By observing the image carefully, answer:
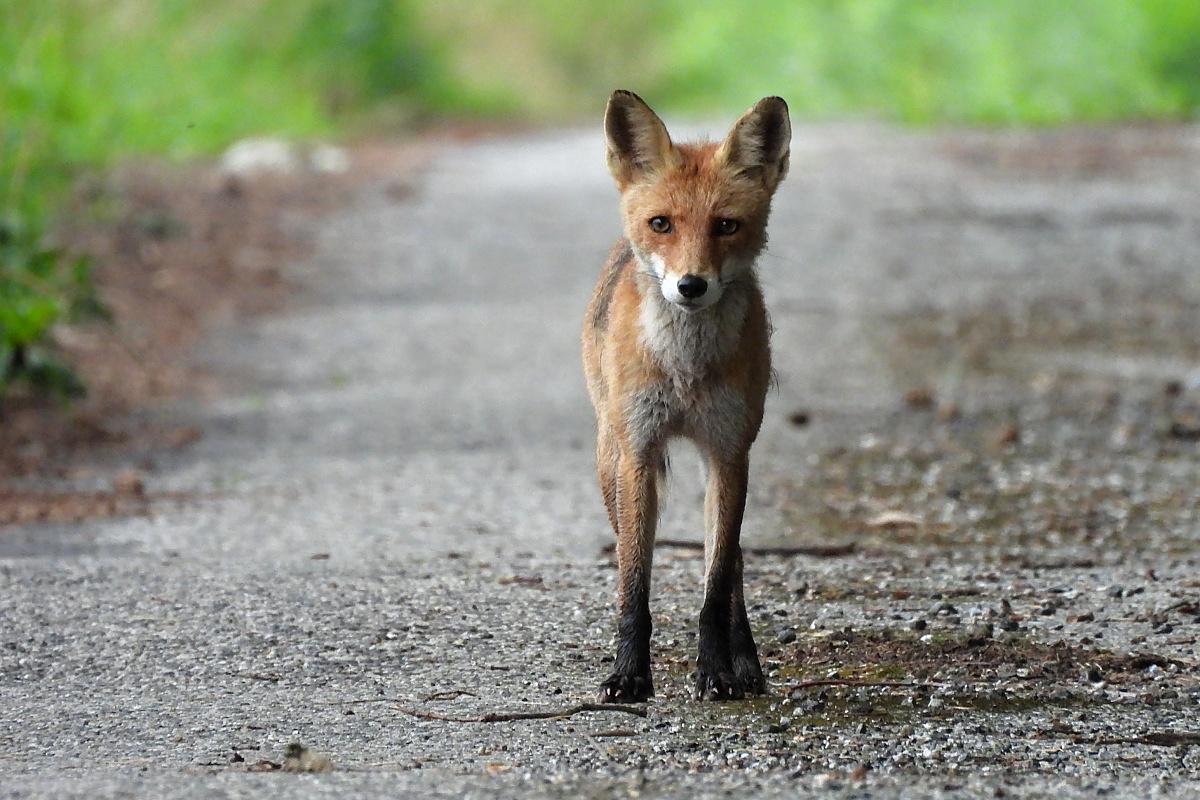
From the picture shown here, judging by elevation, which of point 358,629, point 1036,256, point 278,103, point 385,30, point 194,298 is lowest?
point 358,629

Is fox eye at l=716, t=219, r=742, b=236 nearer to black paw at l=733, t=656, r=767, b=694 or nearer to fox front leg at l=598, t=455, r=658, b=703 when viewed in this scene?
fox front leg at l=598, t=455, r=658, b=703

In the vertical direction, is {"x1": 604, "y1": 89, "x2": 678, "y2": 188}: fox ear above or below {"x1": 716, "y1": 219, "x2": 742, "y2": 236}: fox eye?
above

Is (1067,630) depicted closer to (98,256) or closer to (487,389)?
(487,389)

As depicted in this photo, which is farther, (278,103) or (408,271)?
(278,103)

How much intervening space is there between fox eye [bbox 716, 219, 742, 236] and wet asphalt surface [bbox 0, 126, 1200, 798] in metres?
1.22

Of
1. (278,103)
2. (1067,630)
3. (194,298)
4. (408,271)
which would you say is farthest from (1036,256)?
(278,103)

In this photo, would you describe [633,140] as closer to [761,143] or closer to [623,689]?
[761,143]

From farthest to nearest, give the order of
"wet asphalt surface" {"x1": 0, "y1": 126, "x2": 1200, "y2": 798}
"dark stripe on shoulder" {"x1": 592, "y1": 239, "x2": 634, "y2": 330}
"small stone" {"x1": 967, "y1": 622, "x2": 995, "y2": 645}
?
"dark stripe on shoulder" {"x1": 592, "y1": 239, "x2": 634, "y2": 330}
"small stone" {"x1": 967, "y1": 622, "x2": 995, "y2": 645}
"wet asphalt surface" {"x1": 0, "y1": 126, "x2": 1200, "y2": 798}

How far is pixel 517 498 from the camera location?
24.4 feet

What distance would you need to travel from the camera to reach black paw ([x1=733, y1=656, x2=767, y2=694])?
4.42 metres

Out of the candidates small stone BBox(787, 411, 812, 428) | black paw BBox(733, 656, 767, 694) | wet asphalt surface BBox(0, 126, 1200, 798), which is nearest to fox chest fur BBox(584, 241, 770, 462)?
black paw BBox(733, 656, 767, 694)

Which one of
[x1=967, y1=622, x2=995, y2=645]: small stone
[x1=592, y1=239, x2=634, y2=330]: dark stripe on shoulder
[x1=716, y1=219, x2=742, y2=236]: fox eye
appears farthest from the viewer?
[x1=592, y1=239, x2=634, y2=330]: dark stripe on shoulder

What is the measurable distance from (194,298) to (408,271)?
2.30 meters

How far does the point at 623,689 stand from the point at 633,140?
145 cm
